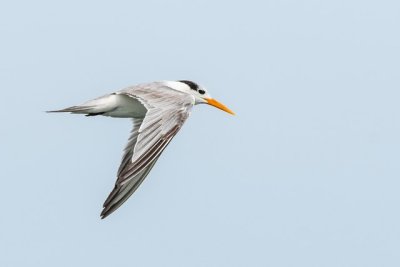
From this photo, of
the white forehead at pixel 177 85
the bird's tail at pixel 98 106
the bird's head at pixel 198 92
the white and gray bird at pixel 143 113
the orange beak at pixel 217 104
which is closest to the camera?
the white and gray bird at pixel 143 113

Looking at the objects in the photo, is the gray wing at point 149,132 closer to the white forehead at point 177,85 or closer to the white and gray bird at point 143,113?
the white and gray bird at point 143,113

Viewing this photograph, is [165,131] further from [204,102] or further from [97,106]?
[204,102]

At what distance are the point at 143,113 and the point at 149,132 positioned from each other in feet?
9.87

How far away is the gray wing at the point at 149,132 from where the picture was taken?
37.9 ft

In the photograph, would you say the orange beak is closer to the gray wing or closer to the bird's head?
the bird's head

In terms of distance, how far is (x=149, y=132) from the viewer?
467 inches

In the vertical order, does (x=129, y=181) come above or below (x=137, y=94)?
below

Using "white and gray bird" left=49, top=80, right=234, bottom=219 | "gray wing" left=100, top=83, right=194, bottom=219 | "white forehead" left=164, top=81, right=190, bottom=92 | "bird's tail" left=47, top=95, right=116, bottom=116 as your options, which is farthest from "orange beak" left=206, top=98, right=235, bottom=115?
"bird's tail" left=47, top=95, right=116, bottom=116

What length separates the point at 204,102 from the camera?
16031mm

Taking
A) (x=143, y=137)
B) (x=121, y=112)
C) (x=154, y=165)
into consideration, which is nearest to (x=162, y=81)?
(x=121, y=112)

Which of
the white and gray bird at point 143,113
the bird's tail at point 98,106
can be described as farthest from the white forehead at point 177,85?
the bird's tail at point 98,106

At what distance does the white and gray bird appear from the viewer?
11.6 m

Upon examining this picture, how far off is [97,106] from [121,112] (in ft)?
1.72

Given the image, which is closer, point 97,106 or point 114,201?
point 114,201
